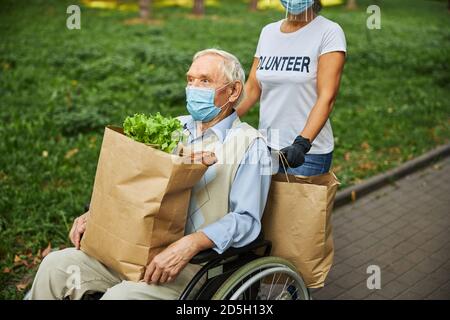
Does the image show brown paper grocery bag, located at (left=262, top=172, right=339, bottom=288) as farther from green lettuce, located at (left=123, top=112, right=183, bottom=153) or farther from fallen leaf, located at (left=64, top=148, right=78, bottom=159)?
fallen leaf, located at (left=64, top=148, right=78, bottom=159)

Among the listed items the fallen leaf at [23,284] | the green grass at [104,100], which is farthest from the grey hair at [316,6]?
the fallen leaf at [23,284]

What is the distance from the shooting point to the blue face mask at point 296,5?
2789 millimetres

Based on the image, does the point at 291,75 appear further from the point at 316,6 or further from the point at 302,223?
the point at 302,223

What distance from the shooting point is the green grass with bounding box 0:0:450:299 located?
4.61 m

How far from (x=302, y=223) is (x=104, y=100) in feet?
19.5

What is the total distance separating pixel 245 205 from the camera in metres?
2.33

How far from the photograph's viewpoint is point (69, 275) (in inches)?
95.4

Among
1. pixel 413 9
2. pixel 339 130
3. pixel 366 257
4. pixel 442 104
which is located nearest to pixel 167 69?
pixel 339 130

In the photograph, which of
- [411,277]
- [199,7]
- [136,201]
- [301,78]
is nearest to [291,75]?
[301,78]

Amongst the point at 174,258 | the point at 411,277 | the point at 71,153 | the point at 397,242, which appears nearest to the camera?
the point at 174,258

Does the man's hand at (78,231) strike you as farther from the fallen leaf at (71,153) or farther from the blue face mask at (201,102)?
the fallen leaf at (71,153)

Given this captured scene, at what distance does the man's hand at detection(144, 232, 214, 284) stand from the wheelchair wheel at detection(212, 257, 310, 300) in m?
0.18

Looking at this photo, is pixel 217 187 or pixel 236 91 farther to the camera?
pixel 236 91

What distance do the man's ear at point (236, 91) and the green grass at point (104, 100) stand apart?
838 mm
